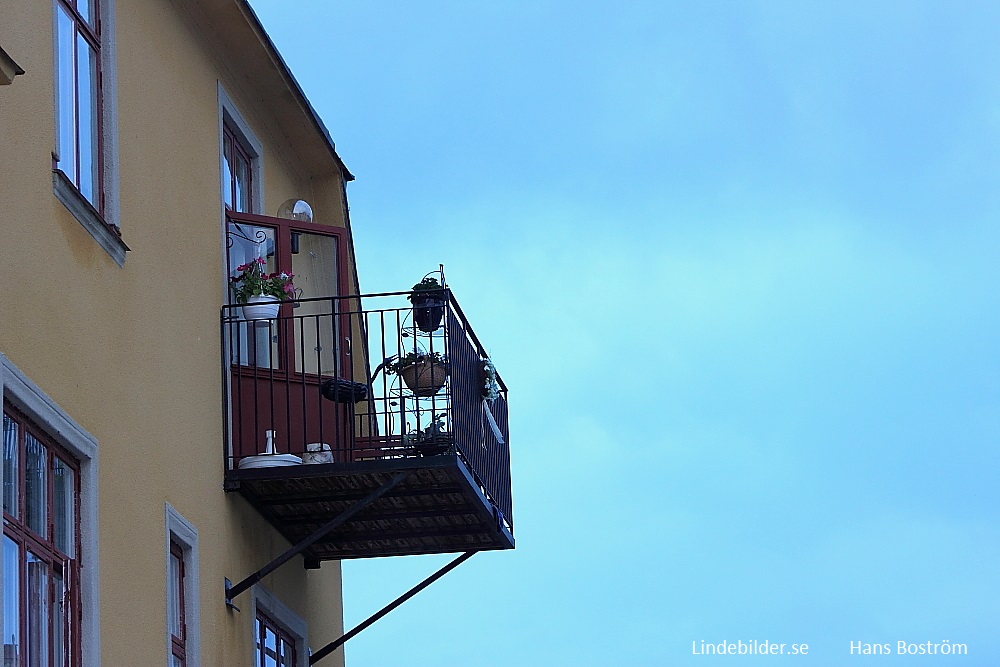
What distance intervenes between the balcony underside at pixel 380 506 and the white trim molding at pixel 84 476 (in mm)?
2607

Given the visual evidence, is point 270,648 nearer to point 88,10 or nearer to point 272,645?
point 272,645

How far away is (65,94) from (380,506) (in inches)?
174

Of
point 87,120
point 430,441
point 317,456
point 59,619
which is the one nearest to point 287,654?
point 317,456

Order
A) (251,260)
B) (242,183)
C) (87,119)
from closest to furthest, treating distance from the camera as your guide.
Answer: (87,119)
(251,260)
(242,183)

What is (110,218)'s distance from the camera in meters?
10.7

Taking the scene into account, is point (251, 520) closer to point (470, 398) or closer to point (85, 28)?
point (470, 398)

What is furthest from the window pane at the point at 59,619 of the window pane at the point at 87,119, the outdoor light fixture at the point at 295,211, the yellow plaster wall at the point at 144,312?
the outdoor light fixture at the point at 295,211

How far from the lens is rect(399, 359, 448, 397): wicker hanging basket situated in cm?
1255

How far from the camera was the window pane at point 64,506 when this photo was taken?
9.50 metres

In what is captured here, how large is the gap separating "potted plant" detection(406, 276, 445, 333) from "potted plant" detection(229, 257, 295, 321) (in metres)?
0.95

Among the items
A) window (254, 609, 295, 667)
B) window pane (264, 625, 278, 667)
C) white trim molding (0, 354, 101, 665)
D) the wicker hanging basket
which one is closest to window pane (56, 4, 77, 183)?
white trim molding (0, 354, 101, 665)

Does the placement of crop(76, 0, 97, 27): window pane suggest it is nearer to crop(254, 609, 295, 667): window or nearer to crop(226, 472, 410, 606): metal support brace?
crop(226, 472, 410, 606): metal support brace

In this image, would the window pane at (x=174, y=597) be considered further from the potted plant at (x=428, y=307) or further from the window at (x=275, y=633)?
the potted plant at (x=428, y=307)

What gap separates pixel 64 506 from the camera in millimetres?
9609
